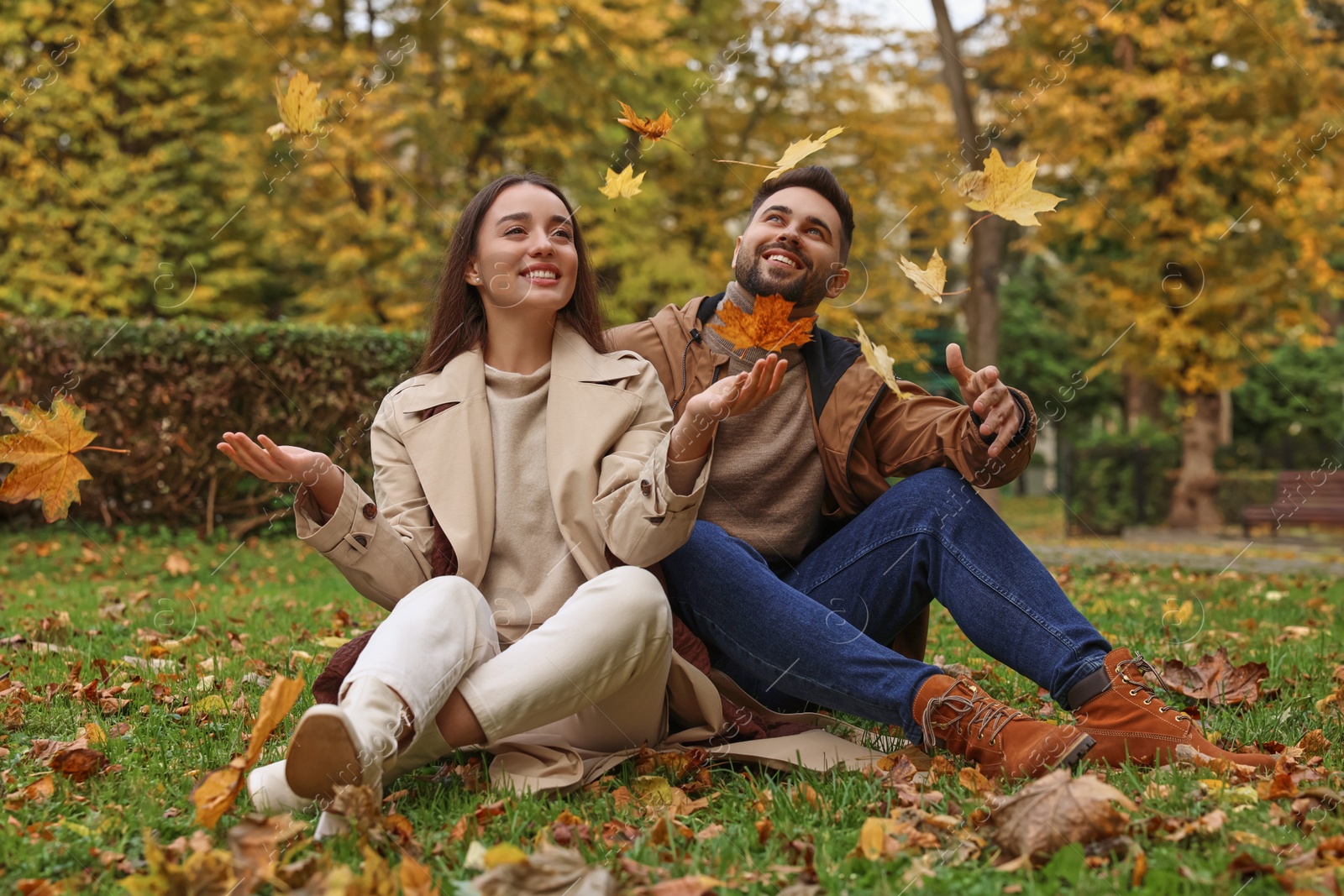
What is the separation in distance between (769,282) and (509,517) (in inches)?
35.2

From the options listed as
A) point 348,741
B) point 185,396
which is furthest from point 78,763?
point 185,396

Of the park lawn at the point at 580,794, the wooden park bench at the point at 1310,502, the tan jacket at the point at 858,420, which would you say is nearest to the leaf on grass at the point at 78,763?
the park lawn at the point at 580,794

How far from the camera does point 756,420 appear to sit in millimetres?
2885

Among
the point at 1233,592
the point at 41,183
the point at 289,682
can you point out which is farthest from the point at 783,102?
the point at 289,682

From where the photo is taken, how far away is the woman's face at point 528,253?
8.87ft

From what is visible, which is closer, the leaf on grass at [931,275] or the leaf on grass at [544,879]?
the leaf on grass at [544,879]

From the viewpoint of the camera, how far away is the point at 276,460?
88.8 inches

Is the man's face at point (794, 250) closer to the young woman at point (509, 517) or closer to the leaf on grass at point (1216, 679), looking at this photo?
the young woman at point (509, 517)

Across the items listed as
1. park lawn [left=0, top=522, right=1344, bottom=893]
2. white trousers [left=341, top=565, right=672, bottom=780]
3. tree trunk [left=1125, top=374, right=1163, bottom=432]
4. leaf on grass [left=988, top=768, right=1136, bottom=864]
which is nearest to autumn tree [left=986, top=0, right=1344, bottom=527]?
tree trunk [left=1125, top=374, right=1163, bottom=432]

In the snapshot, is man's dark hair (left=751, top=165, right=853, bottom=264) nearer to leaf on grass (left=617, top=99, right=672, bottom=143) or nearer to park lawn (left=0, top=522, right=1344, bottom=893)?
leaf on grass (left=617, top=99, right=672, bottom=143)

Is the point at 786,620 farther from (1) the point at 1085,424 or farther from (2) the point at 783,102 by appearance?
(1) the point at 1085,424

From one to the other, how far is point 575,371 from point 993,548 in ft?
3.36

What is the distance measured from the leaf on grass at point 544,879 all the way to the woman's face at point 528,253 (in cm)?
137

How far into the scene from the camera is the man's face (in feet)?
9.50
